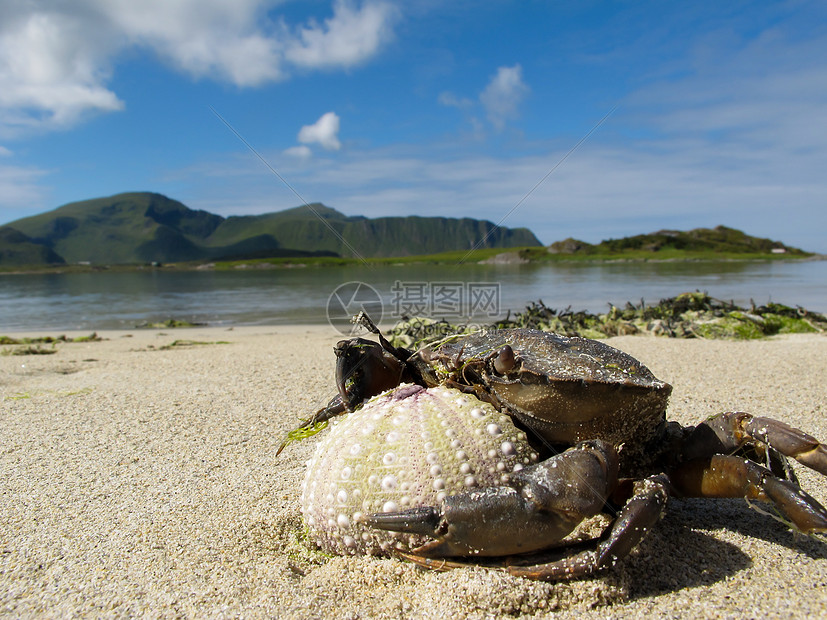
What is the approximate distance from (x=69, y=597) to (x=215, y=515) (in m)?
0.95

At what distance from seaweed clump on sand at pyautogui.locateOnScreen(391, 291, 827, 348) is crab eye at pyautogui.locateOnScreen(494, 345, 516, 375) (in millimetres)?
6448

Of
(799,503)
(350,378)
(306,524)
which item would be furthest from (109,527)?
(799,503)

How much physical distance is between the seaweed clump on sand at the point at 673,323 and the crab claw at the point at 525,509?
667cm

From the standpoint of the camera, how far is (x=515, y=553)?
2.42 meters

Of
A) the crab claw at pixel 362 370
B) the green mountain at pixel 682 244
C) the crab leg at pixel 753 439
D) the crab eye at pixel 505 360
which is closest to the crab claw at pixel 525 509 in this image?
the crab eye at pixel 505 360

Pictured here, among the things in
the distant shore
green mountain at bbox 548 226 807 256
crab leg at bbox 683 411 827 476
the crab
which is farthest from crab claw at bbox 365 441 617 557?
green mountain at bbox 548 226 807 256

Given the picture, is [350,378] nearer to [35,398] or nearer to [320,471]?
[320,471]

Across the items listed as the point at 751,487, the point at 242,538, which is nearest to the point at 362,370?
the point at 242,538

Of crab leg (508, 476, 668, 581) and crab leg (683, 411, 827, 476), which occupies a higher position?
crab leg (683, 411, 827, 476)

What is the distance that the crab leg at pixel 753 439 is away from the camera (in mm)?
2637

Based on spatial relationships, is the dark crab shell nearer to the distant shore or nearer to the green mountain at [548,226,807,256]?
the distant shore

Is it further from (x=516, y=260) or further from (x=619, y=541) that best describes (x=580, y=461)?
(x=516, y=260)

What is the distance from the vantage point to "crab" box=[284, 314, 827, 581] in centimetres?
234

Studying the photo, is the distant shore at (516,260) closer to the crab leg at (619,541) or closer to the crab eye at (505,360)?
the crab eye at (505,360)
